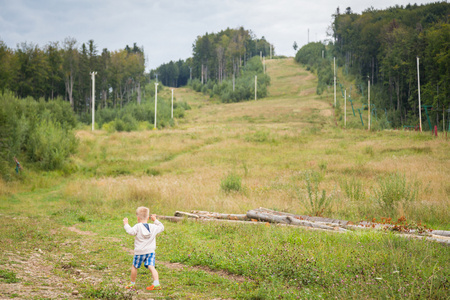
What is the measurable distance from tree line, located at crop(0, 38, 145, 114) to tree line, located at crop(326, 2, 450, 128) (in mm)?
53135

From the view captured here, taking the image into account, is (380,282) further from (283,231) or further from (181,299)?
(283,231)

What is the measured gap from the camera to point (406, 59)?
→ 58812 mm

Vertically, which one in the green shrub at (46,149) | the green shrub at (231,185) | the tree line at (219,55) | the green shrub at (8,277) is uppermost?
the tree line at (219,55)

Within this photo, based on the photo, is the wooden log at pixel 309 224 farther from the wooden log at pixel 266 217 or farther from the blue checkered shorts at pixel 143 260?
the blue checkered shorts at pixel 143 260

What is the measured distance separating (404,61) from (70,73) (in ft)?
203

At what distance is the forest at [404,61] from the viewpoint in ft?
161

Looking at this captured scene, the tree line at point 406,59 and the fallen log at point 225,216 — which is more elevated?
the tree line at point 406,59

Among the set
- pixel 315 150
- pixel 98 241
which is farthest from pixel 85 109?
pixel 98 241

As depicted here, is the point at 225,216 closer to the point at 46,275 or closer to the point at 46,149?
the point at 46,275

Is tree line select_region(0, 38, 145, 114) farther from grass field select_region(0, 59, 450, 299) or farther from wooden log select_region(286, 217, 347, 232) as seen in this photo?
wooden log select_region(286, 217, 347, 232)

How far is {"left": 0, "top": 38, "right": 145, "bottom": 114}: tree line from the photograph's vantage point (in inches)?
2319

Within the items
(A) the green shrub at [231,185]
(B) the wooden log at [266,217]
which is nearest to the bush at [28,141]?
(A) the green shrub at [231,185]

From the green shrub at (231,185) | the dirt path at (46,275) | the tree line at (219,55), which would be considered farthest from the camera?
the tree line at (219,55)

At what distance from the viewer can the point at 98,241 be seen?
9.47 meters
